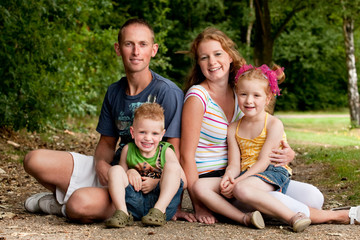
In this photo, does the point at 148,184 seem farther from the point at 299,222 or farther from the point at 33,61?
the point at 33,61

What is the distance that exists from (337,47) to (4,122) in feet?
86.4

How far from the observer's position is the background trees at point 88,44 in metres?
7.38

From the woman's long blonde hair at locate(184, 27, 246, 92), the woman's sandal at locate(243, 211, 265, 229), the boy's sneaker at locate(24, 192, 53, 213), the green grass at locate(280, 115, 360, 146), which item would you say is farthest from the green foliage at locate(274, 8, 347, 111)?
the woman's sandal at locate(243, 211, 265, 229)

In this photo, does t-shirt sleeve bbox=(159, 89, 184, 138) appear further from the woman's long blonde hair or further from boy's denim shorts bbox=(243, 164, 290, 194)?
boy's denim shorts bbox=(243, 164, 290, 194)

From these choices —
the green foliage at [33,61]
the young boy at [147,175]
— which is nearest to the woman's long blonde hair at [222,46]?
the young boy at [147,175]

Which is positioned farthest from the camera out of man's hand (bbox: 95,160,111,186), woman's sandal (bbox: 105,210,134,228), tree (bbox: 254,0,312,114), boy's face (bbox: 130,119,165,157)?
tree (bbox: 254,0,312,114)

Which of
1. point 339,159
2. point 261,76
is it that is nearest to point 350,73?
point 339,159

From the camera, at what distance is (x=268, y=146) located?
150 inches

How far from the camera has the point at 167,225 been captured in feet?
11.8

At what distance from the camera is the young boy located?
3488 mm

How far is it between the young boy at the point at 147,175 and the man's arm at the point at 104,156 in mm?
230

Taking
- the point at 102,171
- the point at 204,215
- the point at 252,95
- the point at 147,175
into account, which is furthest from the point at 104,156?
the point at 252,95

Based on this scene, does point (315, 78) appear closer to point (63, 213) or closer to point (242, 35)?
point (242, 35)

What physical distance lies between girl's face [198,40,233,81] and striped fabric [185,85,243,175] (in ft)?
0.49
